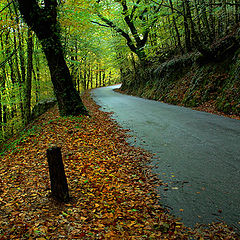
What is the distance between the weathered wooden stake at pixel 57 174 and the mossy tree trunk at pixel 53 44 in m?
6.32

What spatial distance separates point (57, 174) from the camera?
3.30 metres

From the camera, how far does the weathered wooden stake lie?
3.27 meters

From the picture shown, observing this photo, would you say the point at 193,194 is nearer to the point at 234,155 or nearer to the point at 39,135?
the point at 234,155

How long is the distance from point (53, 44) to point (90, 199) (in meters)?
7.76

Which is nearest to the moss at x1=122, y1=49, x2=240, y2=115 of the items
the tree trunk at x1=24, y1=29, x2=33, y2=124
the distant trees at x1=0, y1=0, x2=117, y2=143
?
the distant trees at x1=0, y1=0, x2=117, y2=143

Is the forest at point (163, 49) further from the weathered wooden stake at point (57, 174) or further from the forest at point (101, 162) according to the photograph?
the weathered wooden stake at point (57, 174)

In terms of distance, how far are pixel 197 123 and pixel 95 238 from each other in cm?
615

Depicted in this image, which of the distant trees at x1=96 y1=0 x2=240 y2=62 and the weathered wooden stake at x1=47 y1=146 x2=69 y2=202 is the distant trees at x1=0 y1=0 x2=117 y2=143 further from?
the weathered wooden stake at x1=47 y1=146 x2=69 y2=202

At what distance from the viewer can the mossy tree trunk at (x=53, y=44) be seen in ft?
27.3

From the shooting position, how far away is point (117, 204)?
128 inches

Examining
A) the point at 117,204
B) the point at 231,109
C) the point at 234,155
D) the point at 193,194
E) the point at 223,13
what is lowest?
the point at 117,204

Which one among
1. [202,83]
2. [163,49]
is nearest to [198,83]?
[202,83]

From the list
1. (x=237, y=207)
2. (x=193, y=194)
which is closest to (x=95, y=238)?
(x=193, y=194)

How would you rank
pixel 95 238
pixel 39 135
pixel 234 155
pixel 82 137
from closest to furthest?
pixel 95 238 < pixel 234 155 < pixel 82 137 < pixel 39 135
